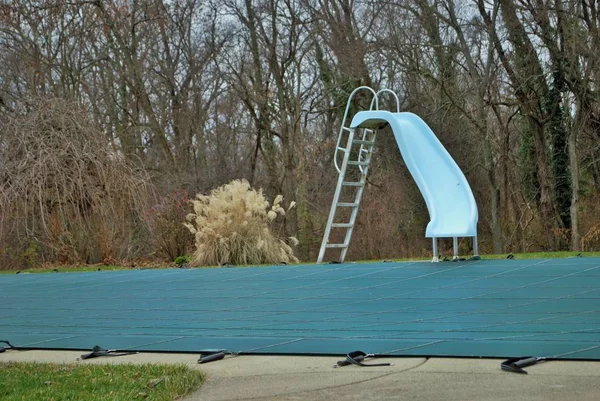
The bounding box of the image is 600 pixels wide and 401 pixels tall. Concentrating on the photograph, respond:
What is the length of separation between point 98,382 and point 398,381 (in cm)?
141

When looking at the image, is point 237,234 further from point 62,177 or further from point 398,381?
point 398,381

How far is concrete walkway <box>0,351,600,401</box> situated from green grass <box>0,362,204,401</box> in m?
0.11

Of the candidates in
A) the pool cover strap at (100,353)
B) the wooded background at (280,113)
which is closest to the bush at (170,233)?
the wooded background at (280,113)

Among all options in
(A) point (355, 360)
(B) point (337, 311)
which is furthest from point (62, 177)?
(A) point (355, 360)

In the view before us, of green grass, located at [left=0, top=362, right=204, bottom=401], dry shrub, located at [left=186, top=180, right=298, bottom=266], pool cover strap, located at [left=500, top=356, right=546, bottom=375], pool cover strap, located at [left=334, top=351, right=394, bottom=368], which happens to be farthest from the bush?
pool cover strap, located at [left=500, top=356, right=546, bottom=375]

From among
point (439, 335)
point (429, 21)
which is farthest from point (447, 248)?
point (439, 335)

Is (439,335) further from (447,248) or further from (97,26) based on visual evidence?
(97,26)

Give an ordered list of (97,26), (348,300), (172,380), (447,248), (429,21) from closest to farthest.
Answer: (172,380), (348,300), (429,21), (447,248), (97,26)

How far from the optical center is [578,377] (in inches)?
142

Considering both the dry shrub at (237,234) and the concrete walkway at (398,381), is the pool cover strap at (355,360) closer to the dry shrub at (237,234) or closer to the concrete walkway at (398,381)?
the concrete walkway at (398,381)

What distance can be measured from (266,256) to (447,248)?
8.15 metres

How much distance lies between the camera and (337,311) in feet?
19.5

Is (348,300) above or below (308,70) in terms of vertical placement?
below

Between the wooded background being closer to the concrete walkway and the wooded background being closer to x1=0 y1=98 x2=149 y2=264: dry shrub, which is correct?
x1=0 y1=98 x2=149 y2=264: dry shrub
